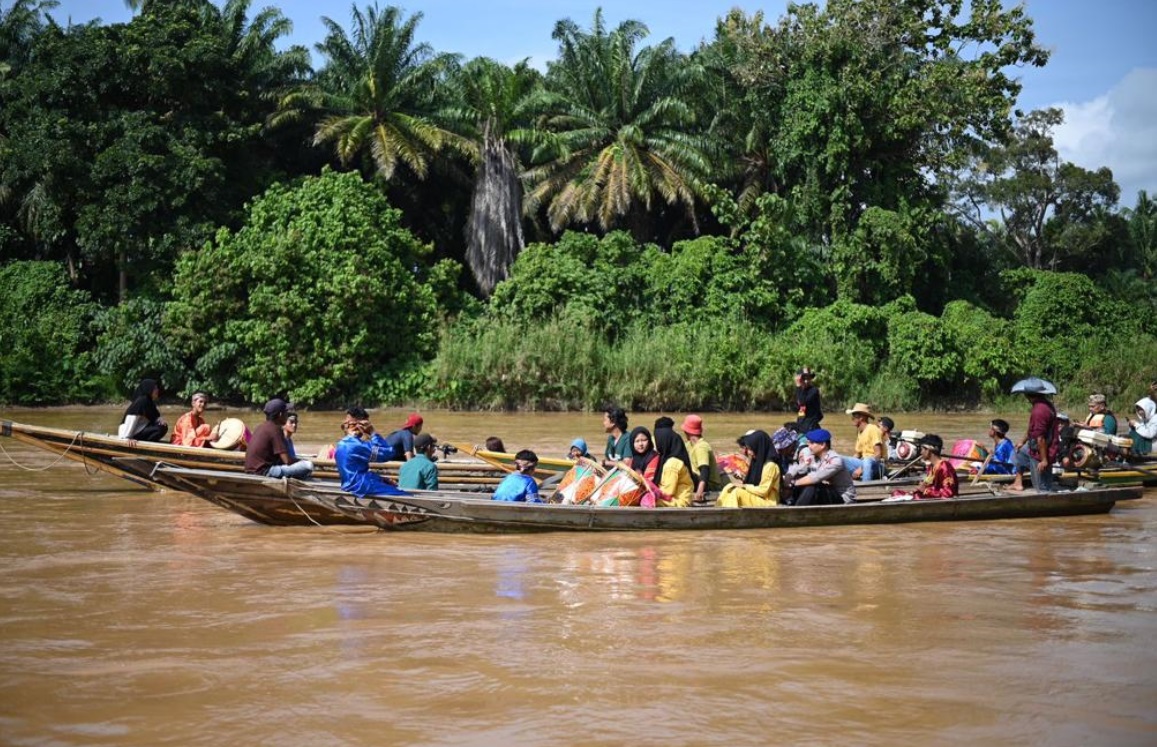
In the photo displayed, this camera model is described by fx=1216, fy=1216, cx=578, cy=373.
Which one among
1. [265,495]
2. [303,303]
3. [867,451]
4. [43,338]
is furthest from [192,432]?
[43,338]

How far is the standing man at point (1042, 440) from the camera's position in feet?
36.4

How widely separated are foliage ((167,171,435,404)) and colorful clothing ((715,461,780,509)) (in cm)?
1738

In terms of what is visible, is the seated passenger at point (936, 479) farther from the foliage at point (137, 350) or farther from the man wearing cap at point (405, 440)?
the foliage at point (137, 350)

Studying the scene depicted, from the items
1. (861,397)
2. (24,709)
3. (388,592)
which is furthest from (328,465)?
(861,397)

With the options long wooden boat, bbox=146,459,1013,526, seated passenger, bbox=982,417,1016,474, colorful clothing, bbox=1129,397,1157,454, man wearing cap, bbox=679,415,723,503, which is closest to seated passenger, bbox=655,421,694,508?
man wearing cap, bbox=679,415,723,503

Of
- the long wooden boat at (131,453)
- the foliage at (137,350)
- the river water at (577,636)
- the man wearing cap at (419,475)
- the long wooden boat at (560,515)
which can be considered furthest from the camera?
the foliage at (137,350)

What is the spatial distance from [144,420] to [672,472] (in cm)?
589

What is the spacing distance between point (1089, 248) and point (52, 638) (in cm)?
3591

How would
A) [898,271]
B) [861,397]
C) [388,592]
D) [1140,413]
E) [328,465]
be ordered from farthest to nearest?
[898,271] → [861,397] → [1140,413] → [328,465] → [388,592]

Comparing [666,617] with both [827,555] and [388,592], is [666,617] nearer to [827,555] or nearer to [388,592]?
[388,592]

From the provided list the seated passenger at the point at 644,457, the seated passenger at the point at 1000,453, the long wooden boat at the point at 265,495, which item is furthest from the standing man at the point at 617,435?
the seated passenger at the point at 1000,453

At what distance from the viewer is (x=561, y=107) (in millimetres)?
30797

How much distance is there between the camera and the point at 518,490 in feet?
33.5

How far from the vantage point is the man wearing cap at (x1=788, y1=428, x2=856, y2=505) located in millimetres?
10445
